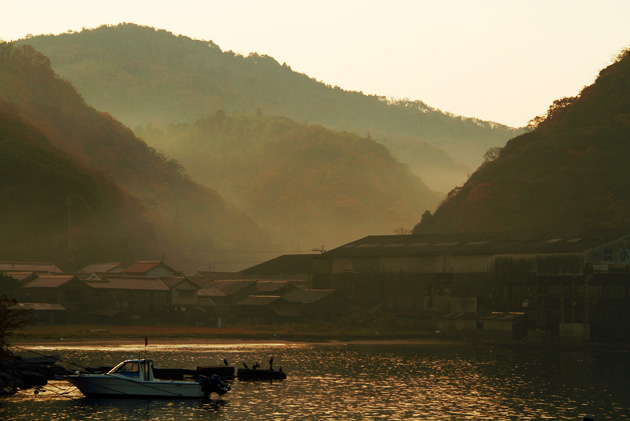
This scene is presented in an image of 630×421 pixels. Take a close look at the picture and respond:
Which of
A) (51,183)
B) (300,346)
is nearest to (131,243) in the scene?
(51,183)

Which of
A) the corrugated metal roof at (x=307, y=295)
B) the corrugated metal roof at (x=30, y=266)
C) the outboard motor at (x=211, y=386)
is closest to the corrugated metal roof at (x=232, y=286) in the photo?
the corrugated metal roof at (x=307, y=295)

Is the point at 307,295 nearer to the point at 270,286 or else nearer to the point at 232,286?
the point at 270,286

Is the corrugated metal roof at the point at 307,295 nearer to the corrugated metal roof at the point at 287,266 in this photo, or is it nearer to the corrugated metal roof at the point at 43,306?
the corrugated metal roof at the point at 287,266

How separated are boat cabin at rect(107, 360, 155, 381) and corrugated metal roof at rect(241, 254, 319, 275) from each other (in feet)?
292

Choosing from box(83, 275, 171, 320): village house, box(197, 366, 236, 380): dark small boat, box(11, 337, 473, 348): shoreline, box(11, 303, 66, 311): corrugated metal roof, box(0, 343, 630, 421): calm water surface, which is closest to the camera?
→ box(0, 343, 630, 421): calm water surface

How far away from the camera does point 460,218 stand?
495 ft

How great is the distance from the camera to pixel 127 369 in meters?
52.6

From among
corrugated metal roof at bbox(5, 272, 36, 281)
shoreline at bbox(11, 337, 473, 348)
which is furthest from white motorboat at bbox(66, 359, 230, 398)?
corrugated metal roof at bbox(5, 272, 36, 281)

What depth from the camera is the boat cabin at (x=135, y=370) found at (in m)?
52.2

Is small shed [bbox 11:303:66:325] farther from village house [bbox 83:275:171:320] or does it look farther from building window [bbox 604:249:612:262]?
building window [bbox 604:249:612:262]

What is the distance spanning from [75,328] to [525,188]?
78.9 metres

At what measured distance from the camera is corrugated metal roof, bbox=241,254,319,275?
469 feet

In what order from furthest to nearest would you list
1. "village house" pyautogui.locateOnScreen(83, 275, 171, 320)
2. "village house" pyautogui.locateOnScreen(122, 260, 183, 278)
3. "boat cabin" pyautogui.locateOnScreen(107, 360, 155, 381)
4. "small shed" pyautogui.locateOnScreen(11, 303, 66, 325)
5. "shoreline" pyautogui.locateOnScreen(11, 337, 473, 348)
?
"village house" pyautogui.locateOnScreen(122, 260, 183, 278) → "village house" pyautogui.locateOnScreen(83, 275, 171, 320) → "small shed" pyautogui.locateOnScreen(11, 303, 66, 325) → "shoreline" pyautogui.locateOnScreen(11, 337, 473, 348) → "boat cabin" pyautogui.locateOnScreen(107, 360, 155, 381)

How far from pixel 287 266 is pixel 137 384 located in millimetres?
93979
